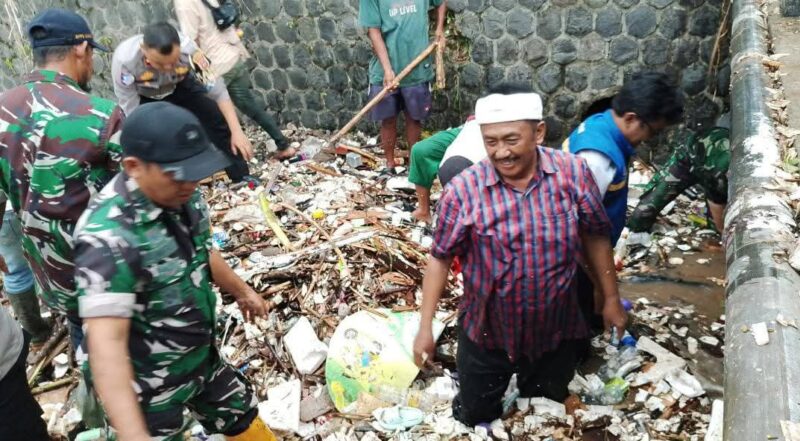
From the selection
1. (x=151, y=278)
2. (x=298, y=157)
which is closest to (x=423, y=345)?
(x=151, y=278)

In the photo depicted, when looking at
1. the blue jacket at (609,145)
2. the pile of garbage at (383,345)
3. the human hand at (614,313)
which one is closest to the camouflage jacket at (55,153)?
the pile of garbage at (383,345)

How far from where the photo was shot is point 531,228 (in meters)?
2.56

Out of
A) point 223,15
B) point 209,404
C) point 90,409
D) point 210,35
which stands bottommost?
point 90,409

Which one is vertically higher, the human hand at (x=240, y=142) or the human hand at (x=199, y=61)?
the human hand at (x=199, y=61)

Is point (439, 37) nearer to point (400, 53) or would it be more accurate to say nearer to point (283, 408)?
point (400, 53)

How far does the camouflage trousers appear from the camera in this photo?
2.59m

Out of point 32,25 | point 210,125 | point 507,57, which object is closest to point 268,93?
point 210,125

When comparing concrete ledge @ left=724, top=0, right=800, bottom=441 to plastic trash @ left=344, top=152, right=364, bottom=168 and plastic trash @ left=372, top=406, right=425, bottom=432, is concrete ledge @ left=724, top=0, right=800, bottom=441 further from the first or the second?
plastic trash @ left=344, top=152, right=364, bottom=168

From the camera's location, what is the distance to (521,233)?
2562mm

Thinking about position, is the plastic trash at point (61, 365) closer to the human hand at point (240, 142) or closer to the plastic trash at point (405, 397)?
the human hand at point (240, 142)

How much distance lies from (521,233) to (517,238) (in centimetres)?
3

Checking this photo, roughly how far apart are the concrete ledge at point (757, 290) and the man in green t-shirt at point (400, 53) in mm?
3499

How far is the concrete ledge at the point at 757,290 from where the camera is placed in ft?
5.28

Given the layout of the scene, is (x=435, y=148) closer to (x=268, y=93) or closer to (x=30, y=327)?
(x=30, y=327)
